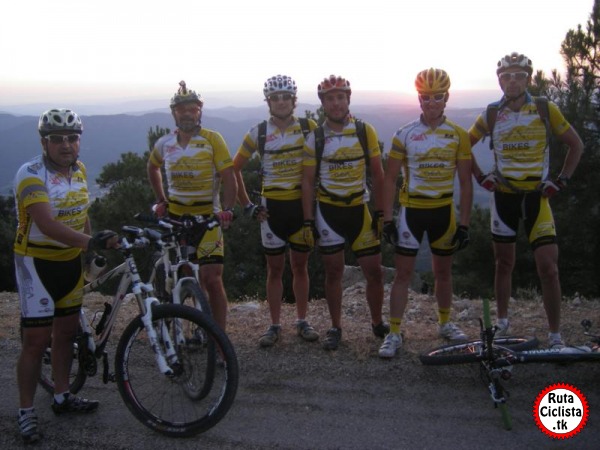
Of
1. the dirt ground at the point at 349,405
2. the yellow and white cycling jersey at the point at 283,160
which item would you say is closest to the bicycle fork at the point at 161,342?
the dirt ground at the point at 349,405

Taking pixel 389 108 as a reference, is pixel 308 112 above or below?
below

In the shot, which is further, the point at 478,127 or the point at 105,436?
the point at 478,127

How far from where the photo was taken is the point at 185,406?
4.07 m

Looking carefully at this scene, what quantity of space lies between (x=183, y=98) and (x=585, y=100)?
1334cm

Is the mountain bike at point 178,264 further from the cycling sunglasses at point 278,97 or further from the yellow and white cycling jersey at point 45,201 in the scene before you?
the cycling sunglasses at point 278,97

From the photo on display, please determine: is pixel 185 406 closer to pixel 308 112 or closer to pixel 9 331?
pixel 9 331

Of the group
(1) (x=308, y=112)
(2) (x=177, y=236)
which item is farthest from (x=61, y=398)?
(1) (x=308, y=112)

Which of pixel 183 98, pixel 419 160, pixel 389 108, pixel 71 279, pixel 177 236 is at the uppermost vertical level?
pixel 389 108

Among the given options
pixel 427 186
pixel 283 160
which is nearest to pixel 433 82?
pixel 427 186

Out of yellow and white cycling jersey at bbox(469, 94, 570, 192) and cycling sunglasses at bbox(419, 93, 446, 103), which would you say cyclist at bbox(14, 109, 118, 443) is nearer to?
cycling sunglasses at bbox(419, 93, 446, 103)

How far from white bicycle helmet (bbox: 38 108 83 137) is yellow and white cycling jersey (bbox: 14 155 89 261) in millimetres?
216

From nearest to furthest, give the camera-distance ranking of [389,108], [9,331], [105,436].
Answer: [105,436] < [9,331] < [389,108]

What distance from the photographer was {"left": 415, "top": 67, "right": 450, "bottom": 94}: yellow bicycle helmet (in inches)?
199

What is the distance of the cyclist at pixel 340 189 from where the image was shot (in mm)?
5332
